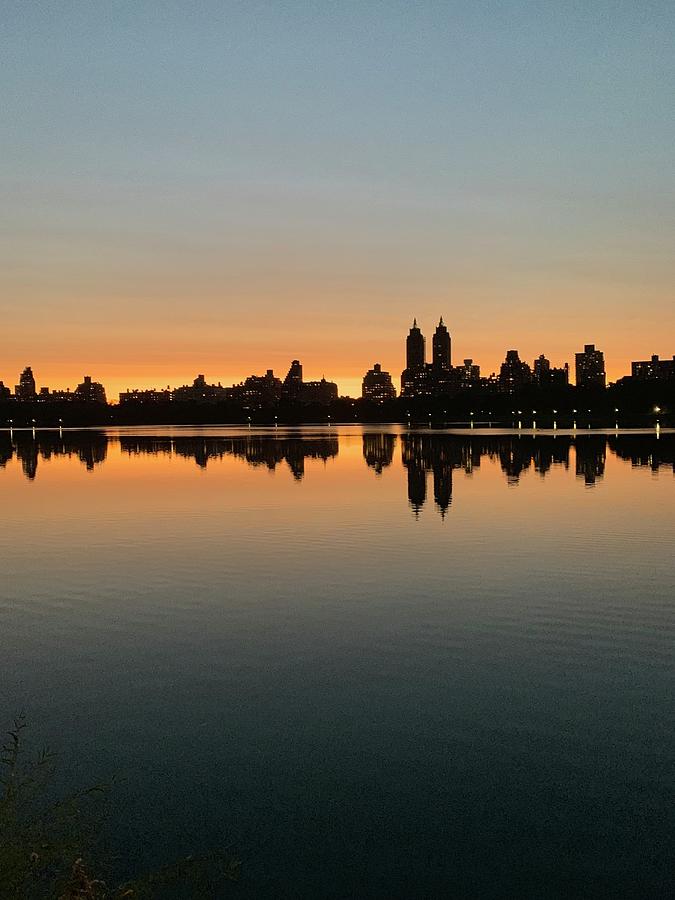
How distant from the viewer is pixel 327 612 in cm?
2133

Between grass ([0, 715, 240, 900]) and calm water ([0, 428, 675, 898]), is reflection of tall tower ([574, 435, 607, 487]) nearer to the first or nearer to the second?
calm water ([0, 428, 675, 898])

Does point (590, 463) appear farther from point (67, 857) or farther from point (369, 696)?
point (67, 857)

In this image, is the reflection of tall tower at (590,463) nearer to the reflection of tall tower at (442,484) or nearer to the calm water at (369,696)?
the reflection of tall tower at (442,484)

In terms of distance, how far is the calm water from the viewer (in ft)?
33.2

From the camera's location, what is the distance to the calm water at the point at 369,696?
33.2 ft

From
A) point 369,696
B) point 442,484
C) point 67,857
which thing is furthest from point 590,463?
point 67,857

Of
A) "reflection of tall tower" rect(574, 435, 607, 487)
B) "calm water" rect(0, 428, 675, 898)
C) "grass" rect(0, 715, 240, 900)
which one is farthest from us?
"reflection of tall tower" rect(574, 435, 607, 487)

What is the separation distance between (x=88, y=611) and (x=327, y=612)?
249 inches

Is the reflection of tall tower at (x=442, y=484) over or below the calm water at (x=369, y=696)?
over

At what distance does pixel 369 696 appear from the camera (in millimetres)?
15000

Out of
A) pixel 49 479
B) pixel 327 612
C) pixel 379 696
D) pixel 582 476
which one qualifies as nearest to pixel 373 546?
pixel 327 612

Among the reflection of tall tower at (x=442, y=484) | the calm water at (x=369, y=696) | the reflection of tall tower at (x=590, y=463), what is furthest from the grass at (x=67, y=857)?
the reflection of tall tower at (x=590, y=463)

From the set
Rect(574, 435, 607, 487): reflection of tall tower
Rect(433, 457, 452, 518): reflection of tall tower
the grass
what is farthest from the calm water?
Rect(574, 435, 607, 487): reflection of tall tower

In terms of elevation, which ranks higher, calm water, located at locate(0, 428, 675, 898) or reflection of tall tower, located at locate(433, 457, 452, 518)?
reflection of tall tower, located at locate(433, 457, 452, 518)
